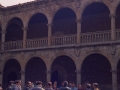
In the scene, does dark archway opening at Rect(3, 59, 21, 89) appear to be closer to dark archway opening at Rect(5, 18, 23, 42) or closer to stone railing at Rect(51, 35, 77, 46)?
dark archway opening at Rect(5, 18, 23, 42)

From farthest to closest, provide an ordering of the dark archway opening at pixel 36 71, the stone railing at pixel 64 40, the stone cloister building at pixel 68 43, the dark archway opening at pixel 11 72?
the dark archway opening at pixel 11 72 → the dark archway opening at pixel 36 71 → the stone railing at pixel 64 40 → the stone cloister building at pixel 68 43

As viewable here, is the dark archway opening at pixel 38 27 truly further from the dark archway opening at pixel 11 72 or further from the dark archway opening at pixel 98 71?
the dark archway opening at pixel 98 71

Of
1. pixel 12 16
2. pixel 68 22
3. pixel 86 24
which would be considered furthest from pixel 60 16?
pixel 12 16

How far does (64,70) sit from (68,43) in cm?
296

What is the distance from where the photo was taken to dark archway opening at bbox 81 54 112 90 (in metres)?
16.6

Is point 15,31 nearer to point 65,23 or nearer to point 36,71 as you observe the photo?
point 36,71

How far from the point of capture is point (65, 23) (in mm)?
19031

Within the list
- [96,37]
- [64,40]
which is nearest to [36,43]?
[64,40]

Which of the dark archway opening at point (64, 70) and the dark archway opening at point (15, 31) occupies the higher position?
the dark archway opening at point (15, 31)

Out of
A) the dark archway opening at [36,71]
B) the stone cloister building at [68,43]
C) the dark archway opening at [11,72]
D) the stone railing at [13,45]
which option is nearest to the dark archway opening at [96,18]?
the stone cloister building at [68,43]

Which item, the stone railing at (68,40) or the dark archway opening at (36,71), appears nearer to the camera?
the stone railing at (68,40)

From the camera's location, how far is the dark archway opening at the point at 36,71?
64.3 feet

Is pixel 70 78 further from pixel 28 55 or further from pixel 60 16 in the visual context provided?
pixel 60 16

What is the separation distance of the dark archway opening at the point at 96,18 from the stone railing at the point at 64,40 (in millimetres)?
2222
